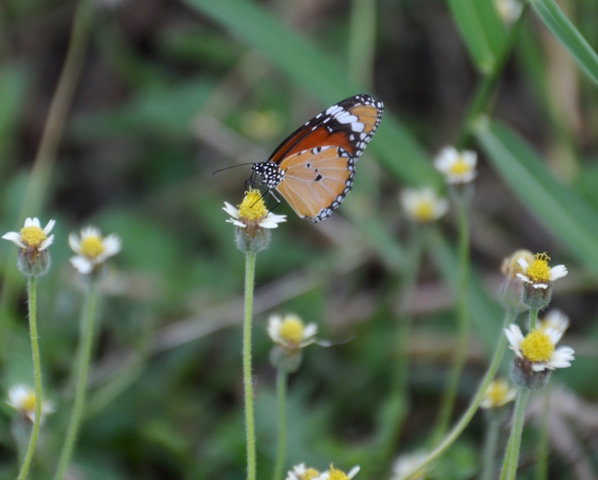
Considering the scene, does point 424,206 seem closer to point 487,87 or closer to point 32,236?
point 487,87

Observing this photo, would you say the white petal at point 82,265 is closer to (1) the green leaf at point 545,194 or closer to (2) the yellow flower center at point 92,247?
(2) the yellow flower center at point 92,247

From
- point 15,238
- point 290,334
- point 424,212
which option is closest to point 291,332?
point 290,334

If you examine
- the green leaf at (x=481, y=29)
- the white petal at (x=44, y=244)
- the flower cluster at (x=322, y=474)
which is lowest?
the flower cluster at (x=322, y=474)

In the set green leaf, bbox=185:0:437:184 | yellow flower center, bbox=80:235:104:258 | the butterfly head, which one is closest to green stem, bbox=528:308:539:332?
the butterfly head

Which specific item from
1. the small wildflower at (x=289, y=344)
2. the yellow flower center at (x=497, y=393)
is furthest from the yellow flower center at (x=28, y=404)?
the yellow flower center at (x=497, y=393)

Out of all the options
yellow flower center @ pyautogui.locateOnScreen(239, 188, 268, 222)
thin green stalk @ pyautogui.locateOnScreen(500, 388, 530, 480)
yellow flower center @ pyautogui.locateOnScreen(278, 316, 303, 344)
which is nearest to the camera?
thin green stalk @ pyautogui.locateOnScreen(500, 388, 530, 480)

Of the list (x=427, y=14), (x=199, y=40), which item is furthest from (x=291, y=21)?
(x=427, y=14)

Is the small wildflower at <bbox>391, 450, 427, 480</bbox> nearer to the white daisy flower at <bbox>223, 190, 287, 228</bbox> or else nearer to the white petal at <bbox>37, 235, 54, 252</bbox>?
the white daisy flower at <bbox>223, 190, 287, 228</bbox>

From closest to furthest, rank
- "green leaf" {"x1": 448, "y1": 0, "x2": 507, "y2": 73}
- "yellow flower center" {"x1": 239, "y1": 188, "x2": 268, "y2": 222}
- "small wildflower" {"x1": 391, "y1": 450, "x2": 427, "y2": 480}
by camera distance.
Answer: "yellow flower center" {"x1": 239, "y1": 188, "x2": 268, "y2": 222} < "small wildflower" {"x1": 391, "y1": 450, "x2": 427, "y2": 480} < "green leaf" {"x1": 448, "y1": 0, "x2": 507, "y2": 73}
